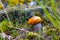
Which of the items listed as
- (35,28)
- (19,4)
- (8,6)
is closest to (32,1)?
(19,4)

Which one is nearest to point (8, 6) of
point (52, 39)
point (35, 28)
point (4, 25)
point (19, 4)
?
point (19, 4)

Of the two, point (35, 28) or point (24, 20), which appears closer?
point (35, 28)

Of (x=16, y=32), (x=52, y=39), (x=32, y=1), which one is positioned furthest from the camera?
(x=32, y=1)

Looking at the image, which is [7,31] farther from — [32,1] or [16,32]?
[32,1]

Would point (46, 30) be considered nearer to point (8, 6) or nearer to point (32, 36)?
point (32, 36)

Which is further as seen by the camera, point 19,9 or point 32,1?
point 32,1

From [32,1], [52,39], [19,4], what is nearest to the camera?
[52,39]

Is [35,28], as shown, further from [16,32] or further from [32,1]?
[32,1]

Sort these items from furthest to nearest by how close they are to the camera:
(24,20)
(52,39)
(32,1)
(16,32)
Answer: (32,1) < (24,20) < (16,32) < (52,39)
